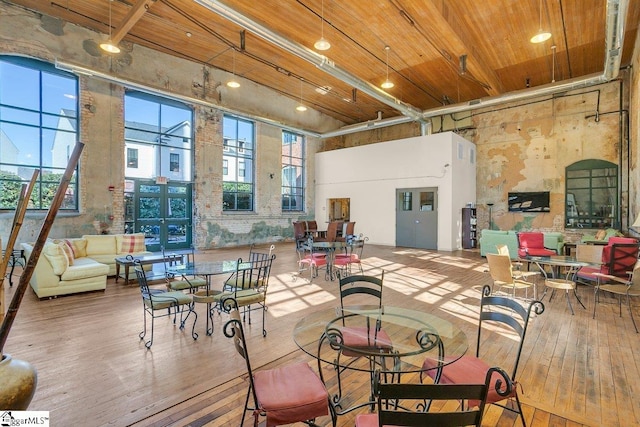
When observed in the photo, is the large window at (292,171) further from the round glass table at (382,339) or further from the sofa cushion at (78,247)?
the round glass table at (382,339)

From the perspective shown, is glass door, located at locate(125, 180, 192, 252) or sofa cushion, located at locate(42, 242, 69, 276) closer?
sofa cushion, located at locate(42, 242, 69, 276)

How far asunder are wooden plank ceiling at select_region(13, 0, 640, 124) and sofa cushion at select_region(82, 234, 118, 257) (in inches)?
186

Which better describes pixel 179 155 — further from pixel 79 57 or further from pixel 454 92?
pixel 454 92

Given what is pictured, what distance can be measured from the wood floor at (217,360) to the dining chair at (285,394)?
1.61 ft

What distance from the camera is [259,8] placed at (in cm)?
675

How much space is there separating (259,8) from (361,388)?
736cm

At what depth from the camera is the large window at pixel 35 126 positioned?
6980mm

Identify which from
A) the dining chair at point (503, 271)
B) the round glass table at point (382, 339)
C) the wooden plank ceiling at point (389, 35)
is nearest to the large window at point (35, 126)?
the wooden plank ceiling at point (389, 35)

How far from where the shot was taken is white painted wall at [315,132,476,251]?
411 inches

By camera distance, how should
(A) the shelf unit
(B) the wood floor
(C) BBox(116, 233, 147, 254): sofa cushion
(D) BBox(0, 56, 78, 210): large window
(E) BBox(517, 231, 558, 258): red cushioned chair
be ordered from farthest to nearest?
1. (A) the shelf unit
2. (E) BBox(517, 231, 558, 258): red cushioned chair
3. (D) BBox(0, 56, 78, 210): large window
4. (C) BBox(116, 233, 147, 254): sofa cushion
5. (B) the wood floor

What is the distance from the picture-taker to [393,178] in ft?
38.6

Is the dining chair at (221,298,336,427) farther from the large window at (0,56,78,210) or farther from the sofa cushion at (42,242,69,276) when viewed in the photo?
the large window at (0,56,78,210)

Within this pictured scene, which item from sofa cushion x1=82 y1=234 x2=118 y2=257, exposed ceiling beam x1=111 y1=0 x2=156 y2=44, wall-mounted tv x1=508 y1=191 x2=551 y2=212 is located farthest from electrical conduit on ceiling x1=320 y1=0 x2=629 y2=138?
sofa cushion x1=82 y1=234 x2=118 y2=257

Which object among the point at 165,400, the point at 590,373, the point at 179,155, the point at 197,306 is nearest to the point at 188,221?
the point at 179,155
